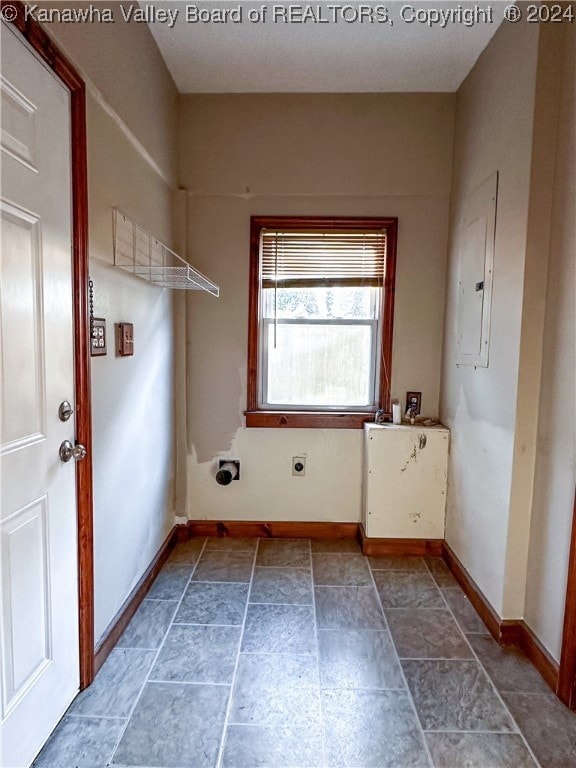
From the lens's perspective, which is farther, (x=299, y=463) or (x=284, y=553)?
(x=299, y=463)

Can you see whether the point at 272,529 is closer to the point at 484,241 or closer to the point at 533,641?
the point at 533,641

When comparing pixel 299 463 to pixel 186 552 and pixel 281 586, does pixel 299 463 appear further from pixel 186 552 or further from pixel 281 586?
pixel 186 552

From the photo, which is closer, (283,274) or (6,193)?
(6,193)

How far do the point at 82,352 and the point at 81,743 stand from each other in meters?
1.26

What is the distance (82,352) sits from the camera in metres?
1.38

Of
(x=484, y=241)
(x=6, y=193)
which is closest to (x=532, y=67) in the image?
(x=484, y=241)

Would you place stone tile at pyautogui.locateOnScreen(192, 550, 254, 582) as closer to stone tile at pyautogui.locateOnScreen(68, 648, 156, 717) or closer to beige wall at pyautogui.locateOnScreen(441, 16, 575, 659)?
stone tile at pyautogui.locateOnScreen(68, 648, 156, 717)

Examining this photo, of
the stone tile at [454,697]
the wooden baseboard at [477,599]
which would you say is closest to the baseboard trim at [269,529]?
the wooden baseboard at [477,599]

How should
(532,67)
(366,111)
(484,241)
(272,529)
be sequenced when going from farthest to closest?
(272,529) → (366,111) → (484,241) → (532,67)

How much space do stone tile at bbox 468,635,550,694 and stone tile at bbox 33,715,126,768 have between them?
4.58 ft

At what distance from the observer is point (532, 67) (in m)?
1.60

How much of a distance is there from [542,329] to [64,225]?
1829mm

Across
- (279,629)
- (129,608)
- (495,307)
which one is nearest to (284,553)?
(279,629)

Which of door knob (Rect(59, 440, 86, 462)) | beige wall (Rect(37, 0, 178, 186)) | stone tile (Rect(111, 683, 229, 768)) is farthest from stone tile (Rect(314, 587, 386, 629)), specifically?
beige wall (Rect(37, 0, 178, 186))
